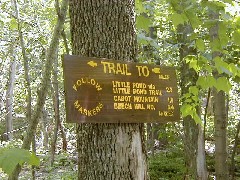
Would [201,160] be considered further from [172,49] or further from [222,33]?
[222,33]

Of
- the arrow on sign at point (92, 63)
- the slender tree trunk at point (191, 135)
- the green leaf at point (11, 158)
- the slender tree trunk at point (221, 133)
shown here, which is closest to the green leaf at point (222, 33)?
the arrow on sign at point (92, 63)

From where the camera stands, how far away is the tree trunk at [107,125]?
7.06 feet

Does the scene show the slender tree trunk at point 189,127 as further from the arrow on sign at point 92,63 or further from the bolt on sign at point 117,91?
the arrow on sign at point 92,63

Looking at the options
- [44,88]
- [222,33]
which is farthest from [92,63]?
[44,88]

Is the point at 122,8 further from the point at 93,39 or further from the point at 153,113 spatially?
the point at 153,113

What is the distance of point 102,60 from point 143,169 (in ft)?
2.72

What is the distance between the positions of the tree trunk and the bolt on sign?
0.31 feet

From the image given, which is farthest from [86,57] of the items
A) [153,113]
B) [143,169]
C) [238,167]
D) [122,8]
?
[238,167]

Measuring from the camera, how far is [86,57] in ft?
6.86

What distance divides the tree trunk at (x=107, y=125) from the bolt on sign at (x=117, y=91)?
0.31ft

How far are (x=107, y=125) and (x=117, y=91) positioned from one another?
0.24 metres

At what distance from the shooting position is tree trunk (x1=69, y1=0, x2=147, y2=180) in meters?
2.15

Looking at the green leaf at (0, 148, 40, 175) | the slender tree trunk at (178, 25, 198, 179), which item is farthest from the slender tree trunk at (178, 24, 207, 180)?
the green leaf at (0, 148, 40, 175)

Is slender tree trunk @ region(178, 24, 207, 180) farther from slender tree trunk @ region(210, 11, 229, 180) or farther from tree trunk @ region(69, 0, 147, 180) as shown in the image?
tree trunk @ region(69, 0, 147, 180)
